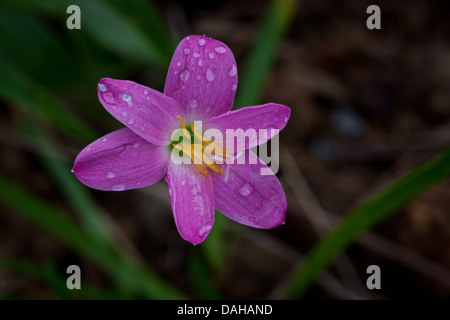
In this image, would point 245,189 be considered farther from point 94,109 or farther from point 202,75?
point 94,109

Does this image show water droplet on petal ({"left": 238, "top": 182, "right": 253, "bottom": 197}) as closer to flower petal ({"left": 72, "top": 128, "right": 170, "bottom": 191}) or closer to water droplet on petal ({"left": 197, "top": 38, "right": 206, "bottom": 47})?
flower petal ({"left": 72, "top": 128, "right": 170, "bottom": 191})

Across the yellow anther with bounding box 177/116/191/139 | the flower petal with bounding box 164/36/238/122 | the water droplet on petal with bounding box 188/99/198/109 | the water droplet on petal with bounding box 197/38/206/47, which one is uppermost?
the water droplet on petal with bounding box 197/38/206/47

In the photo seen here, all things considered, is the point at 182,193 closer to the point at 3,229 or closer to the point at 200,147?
the point at 200,147

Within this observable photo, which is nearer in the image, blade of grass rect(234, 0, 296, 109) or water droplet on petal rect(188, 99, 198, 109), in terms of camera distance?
water droplet on petal rect(188, 99, 198, 109)

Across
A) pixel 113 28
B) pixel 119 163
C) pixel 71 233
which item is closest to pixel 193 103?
pixel 119 163

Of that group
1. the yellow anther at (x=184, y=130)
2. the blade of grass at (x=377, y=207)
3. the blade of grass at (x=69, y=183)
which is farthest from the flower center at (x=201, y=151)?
the blade of grass at (x=69, y=183)

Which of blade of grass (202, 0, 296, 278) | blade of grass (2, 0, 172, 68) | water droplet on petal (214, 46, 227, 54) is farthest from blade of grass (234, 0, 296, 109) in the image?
water droplet on petal (214, 46, 227, 54)
